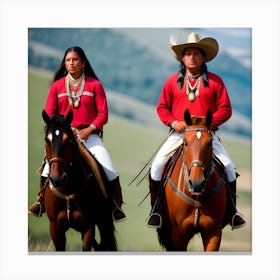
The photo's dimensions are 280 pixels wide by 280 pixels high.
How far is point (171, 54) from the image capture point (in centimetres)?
1030

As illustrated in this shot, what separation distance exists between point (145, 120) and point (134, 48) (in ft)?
3.66

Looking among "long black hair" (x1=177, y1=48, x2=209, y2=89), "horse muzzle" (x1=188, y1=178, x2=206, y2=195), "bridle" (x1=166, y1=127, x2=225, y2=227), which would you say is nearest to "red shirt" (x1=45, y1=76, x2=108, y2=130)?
"long black hair" (x1=177, y1=48, x2=209, y2=89)

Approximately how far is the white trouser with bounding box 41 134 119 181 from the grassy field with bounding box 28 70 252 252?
61 cm

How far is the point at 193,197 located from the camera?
8.95 meters

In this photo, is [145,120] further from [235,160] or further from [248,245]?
[248,245]

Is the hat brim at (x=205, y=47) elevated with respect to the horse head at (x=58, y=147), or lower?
elevated

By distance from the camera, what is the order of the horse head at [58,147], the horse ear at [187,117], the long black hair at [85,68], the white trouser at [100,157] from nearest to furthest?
the horse head at [58,147], the horse ear at [187,117], the white trouser at [100,157], the long black hair at [85,68]

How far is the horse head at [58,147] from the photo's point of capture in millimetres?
8641

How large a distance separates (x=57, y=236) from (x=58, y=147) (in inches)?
51.1

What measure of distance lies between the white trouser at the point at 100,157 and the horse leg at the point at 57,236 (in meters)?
0.65

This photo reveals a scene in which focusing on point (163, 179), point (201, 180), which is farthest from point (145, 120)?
point (201, 180)

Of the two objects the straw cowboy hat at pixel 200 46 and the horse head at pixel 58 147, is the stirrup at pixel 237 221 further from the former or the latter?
the horse head at pixel 58 147

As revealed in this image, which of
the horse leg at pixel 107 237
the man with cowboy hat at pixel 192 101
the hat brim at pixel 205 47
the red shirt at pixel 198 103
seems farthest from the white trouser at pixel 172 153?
the hat brim at pixel 205 47

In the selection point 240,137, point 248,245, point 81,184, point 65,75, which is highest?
point 65,75
